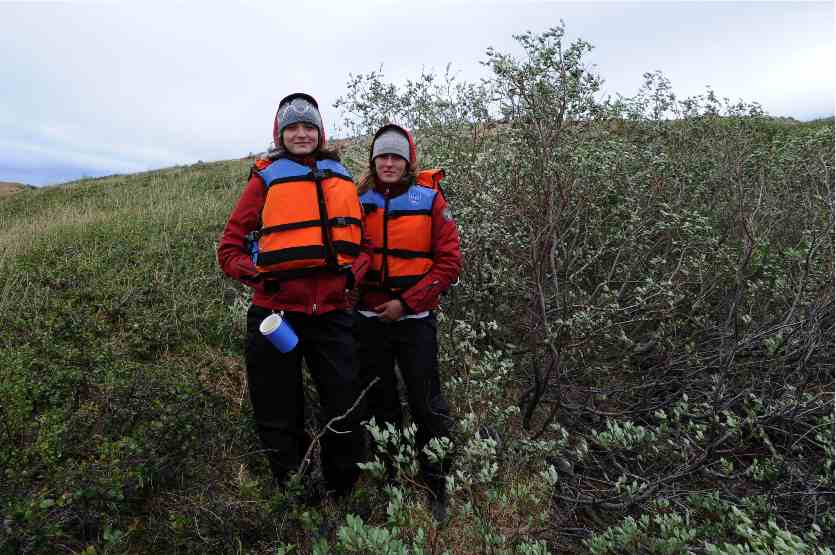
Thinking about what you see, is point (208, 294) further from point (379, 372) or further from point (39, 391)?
point (379, 372)

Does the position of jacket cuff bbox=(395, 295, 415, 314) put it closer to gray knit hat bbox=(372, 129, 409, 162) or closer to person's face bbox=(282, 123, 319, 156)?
gray knit hat bbox=(372, 129, 409, 162)

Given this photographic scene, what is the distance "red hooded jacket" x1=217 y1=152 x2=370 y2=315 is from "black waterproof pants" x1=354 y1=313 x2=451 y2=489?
36 cm

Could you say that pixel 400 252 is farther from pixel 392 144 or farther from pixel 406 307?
pixel 392 144

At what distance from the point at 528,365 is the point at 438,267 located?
206 cm

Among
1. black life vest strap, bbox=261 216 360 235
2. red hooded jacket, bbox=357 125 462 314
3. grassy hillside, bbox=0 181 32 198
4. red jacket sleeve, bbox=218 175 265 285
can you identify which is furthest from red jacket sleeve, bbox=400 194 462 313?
grassy hillside, bbox=0 181 32 198

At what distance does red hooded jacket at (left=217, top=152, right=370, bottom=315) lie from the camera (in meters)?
3.38

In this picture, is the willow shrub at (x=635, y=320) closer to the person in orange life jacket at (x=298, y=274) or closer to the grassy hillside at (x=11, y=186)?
the person in orange life jacket at (x=298, y=274)

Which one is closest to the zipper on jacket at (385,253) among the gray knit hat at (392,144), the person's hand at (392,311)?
the person's hand at (392,311)

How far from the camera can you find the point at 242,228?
11.5 ft

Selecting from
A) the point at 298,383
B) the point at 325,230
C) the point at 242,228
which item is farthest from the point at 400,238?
the point at 298,383

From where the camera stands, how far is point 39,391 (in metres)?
4.23

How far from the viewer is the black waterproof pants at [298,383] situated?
3432mm

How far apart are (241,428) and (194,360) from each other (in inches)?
53.9

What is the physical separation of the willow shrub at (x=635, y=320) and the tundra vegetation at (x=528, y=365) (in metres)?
0.04
